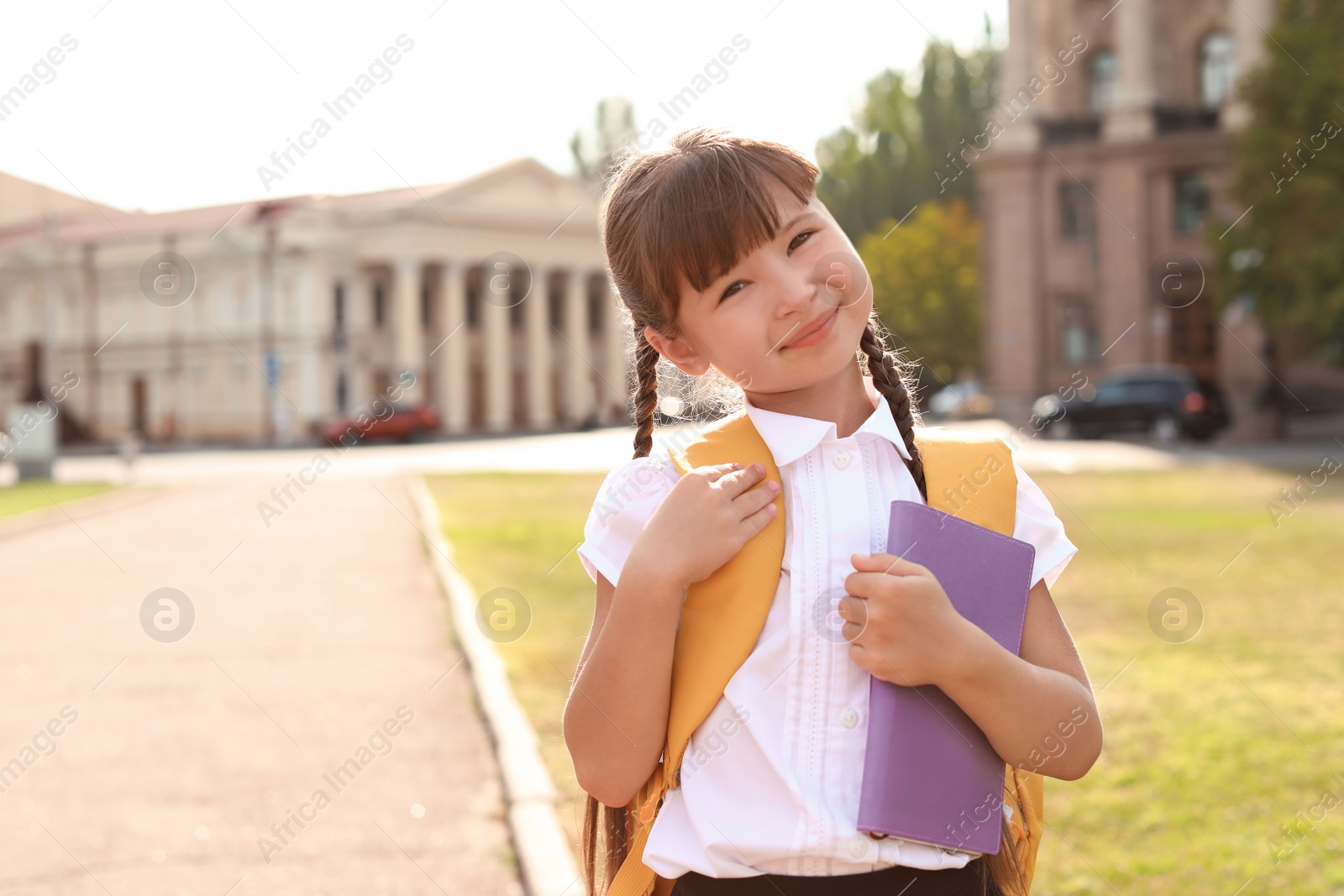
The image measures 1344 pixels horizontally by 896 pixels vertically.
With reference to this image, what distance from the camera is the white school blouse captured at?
1759 millimetres

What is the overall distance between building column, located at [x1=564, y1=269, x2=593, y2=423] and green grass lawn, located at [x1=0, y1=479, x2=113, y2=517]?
1485 inches

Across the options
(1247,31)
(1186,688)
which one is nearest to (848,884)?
(1186,688)

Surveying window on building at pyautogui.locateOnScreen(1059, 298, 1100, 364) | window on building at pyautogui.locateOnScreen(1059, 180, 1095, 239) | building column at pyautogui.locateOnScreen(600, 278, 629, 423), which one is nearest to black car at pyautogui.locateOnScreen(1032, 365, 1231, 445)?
window on building at pyautogui.locateOnScreen(1059, 298, 1100, 364)

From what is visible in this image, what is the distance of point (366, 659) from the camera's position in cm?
803

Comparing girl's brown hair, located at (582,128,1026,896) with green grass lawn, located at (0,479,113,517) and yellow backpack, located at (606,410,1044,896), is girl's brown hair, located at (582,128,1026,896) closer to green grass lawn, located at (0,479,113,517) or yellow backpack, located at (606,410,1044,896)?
yellow backpack, located at (606,410,1044,896)

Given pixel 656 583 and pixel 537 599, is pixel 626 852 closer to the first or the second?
pixel 656 583

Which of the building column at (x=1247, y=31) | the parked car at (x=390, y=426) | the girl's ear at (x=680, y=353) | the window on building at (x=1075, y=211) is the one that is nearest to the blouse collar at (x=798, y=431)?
the girl's ear at (x=680, y=353)

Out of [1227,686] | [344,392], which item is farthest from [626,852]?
[344,392]

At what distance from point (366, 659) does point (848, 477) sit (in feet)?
21.8

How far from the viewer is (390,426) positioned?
4544 cm

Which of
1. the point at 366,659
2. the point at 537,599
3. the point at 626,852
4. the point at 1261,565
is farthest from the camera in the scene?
the point at 1261,565

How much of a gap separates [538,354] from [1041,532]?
6193 cm

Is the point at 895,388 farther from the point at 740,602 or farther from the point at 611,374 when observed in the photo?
the point at 611,374

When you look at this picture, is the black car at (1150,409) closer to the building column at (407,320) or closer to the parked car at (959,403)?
the parked car at (959,403)
